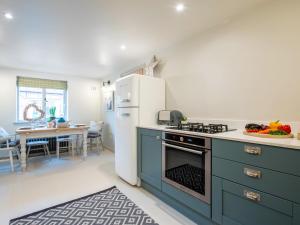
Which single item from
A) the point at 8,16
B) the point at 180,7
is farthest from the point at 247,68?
the point at 8,16

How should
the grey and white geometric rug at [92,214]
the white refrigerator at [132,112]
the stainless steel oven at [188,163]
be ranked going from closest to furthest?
the stainless steel oven at [188,163] → the grey and white geometric rug at [92,214] → the white refrigerator at [132,112]

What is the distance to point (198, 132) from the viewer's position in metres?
1.71

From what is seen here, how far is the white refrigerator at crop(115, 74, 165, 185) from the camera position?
98.9 inches

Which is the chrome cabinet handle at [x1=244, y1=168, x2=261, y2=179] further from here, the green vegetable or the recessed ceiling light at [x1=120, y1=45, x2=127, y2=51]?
the recessed ceiling light at [x1=120, y1=45, x2=127, y2=51]

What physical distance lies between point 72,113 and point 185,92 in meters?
3.68

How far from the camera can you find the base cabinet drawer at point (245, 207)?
1.14 m

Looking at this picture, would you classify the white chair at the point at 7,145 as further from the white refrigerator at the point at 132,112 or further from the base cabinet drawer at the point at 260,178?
the base cabinet drawer at the point at 260,178

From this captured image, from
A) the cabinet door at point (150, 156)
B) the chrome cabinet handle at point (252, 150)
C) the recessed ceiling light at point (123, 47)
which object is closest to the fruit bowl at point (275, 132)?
the chrome cabinet handle at point (252, 150)

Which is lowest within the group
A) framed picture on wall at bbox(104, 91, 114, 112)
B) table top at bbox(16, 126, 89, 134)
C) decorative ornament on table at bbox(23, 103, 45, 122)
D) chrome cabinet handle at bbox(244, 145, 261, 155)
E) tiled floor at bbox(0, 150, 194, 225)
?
tiled floor at bbox(0, 150, 194, 225)

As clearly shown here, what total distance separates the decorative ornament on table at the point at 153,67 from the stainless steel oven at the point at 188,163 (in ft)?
4.64

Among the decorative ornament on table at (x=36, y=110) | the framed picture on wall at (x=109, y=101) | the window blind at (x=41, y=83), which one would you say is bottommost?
the decorative ornament on table at (x=36, y=110)

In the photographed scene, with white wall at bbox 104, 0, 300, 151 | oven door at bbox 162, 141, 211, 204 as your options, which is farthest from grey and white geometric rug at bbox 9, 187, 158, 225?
white wall at bbox 104, 0, 300, 151

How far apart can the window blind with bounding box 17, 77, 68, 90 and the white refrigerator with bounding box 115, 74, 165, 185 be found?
9.19 ft

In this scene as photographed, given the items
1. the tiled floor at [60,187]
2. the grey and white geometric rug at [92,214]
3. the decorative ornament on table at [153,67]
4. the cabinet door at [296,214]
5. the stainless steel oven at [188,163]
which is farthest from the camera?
the decorative ornament on table at [153,67]
